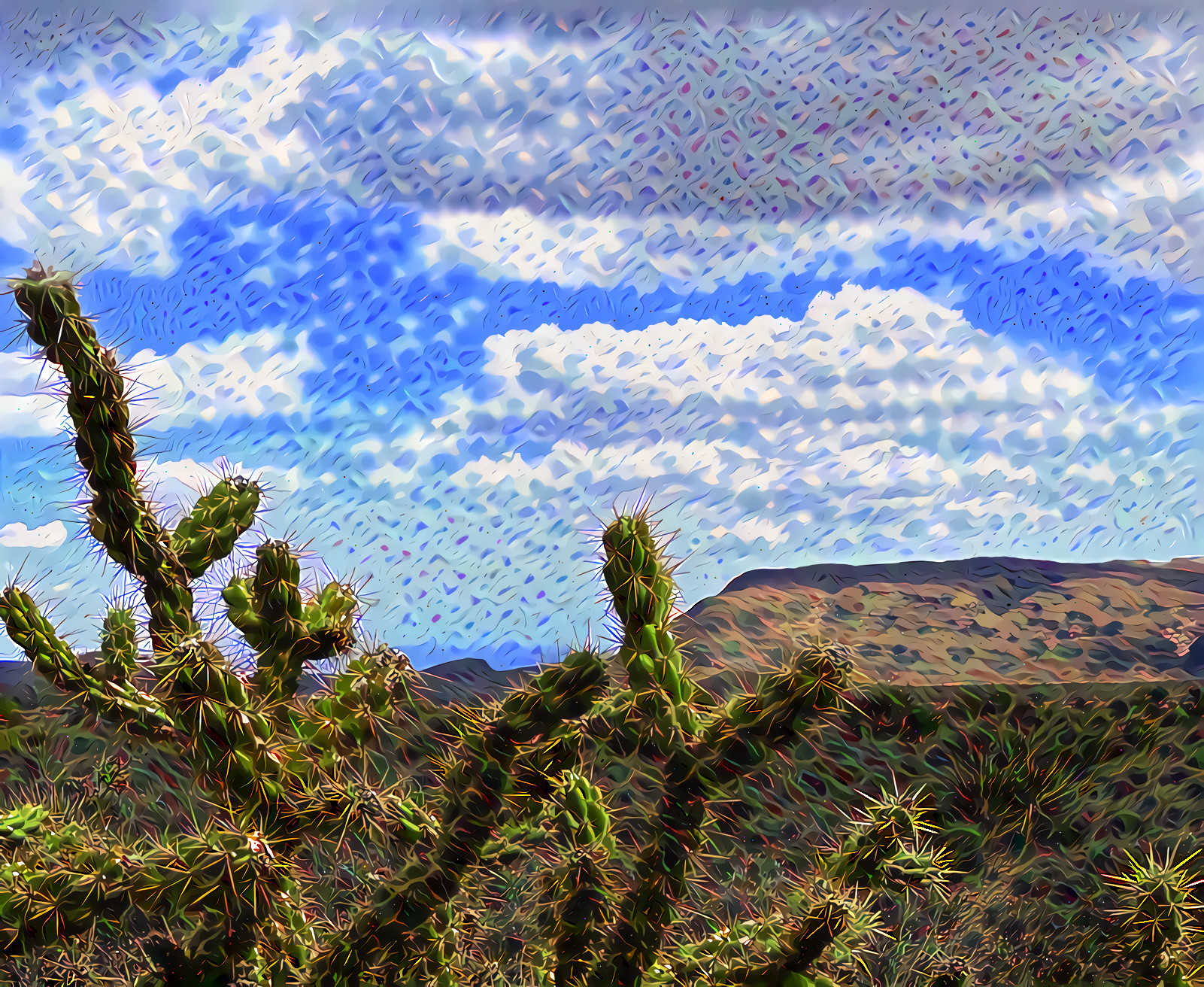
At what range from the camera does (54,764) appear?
7.28ft

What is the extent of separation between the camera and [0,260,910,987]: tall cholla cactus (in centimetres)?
128

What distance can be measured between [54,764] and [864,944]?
7.01 ft

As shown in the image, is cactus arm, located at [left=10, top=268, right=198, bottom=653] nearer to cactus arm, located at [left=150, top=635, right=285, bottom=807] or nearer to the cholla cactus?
cactus arm, located at [left=150, top=635, right=285, bottom=807]

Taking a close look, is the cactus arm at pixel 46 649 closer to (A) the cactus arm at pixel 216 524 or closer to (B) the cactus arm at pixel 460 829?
(A) the cactus arm at pixel 216 524

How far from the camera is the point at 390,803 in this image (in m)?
1.48

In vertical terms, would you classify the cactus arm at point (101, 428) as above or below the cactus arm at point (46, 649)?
above

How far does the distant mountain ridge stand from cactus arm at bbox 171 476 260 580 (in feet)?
4.40

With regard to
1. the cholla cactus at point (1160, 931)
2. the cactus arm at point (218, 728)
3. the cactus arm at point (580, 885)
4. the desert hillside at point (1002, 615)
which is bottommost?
the cholla cactus at point (1160, 931)

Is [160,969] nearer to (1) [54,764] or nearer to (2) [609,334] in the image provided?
(1) [54,764]

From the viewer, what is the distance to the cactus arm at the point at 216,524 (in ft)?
5.41

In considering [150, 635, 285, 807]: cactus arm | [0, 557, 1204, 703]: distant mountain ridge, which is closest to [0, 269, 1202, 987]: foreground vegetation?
[150, 635, 285, 807]: cactus arm

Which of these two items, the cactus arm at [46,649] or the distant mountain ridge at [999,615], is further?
the distant mountain ridge at [999,615]

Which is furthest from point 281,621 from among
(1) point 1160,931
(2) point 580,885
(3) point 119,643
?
(1) point 1160,931

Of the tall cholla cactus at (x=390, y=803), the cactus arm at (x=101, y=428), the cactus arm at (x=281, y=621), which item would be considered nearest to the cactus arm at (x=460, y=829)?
the tall cholla cactus at (x=390, y=803)
